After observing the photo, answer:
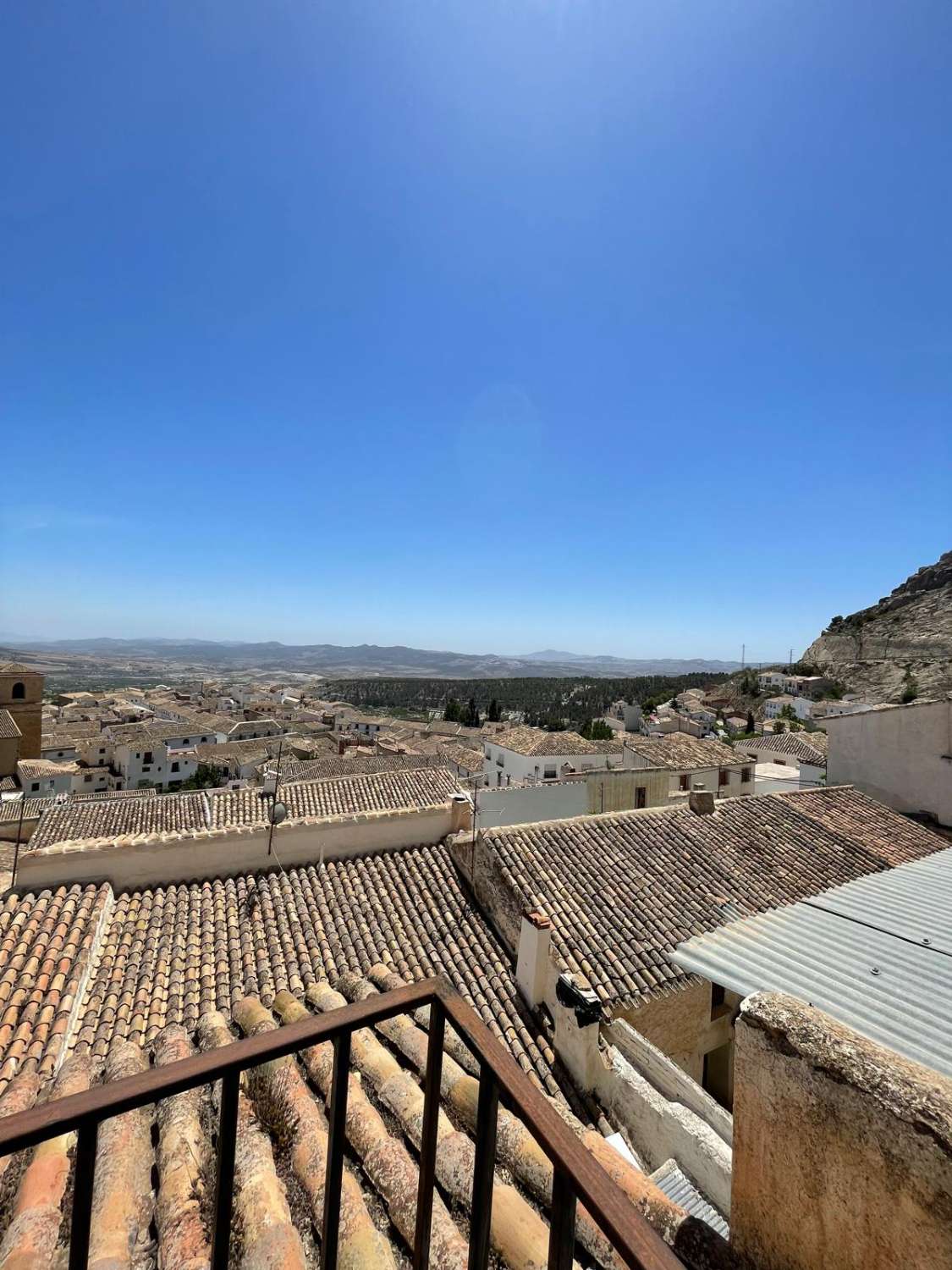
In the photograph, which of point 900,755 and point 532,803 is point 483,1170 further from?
point 900,755

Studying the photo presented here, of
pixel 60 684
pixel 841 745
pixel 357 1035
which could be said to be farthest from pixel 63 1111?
pixel 60 684

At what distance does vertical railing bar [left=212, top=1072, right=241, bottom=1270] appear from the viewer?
124 cm

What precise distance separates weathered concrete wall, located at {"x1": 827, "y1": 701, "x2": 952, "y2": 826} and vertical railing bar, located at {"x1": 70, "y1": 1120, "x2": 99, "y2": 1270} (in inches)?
589

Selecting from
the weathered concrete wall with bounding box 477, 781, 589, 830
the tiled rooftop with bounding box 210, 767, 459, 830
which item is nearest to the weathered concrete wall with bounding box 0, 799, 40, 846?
the tiled rooftop with bounding box 210, 767, 459, 830

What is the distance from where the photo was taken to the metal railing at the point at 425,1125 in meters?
1.02

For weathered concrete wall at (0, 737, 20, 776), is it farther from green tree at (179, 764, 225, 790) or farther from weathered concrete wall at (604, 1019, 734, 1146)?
weathered concrete wall at (604, 1019, 734, 1146)

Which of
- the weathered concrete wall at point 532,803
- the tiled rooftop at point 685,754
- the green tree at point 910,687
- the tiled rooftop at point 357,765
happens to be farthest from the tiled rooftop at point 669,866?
the green tree at point 910,687

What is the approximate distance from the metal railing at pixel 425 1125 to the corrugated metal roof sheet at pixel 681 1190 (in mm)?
4509

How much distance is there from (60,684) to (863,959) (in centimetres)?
17831

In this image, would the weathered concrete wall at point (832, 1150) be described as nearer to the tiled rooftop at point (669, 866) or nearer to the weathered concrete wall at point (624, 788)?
the tiled rooftop at point (669, 866)

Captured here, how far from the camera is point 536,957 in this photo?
21.5 ft

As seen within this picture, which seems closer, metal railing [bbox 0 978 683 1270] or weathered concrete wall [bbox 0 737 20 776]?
metal railing [bbox 0 978 683 1270]

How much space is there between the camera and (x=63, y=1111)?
102 centimetres

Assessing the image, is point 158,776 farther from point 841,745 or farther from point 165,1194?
point 165,1194
